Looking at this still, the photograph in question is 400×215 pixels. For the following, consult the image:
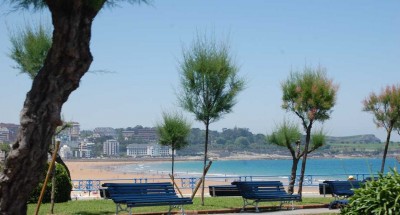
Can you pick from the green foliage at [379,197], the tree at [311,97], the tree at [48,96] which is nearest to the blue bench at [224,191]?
the tree at [311,97]

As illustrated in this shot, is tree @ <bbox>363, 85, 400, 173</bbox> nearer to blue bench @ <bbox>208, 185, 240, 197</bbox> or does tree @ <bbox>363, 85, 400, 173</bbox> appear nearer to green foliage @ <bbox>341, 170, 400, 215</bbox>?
blue bench @ <bbox>208, 185, 240, 197</bbox>

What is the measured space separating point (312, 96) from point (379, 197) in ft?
44.3

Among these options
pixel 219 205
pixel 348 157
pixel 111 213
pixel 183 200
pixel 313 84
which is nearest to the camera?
pixel 183 200

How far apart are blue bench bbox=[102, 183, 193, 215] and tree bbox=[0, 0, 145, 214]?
18.0ft

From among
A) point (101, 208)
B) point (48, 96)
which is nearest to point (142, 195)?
point (101, 208)

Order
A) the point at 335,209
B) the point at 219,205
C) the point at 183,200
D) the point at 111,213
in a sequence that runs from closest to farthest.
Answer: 1. the point at 183,200
2. the point at 111,213
3. the point at 335,209
4. the point at 219,205

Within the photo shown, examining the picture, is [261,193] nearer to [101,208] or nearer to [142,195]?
[142,195]

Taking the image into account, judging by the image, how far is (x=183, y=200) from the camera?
14.6 meters

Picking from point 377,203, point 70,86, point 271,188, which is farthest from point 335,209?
point 70,86

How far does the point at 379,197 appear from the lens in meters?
8.72

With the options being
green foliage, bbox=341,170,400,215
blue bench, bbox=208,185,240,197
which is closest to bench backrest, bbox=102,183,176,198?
green foliage, bbox=341,170,400,215

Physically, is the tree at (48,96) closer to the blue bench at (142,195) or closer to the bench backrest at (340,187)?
the blue bench at (142,195)

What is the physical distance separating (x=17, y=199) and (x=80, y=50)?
2.18 meters

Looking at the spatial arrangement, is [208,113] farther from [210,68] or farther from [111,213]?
[111,213]
